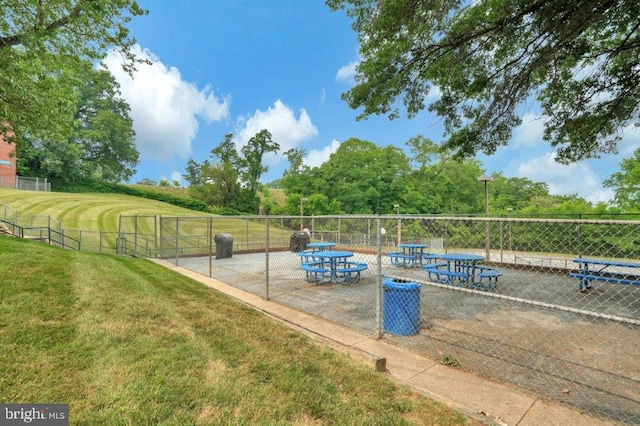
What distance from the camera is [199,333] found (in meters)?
4.21

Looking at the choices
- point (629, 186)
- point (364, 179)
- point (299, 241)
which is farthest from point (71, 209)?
point (629, 186)

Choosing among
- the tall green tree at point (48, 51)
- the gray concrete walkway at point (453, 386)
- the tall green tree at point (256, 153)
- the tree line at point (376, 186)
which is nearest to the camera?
the gray concrete walkway at point (453, 386)

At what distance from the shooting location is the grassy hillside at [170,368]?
2576 millimetres

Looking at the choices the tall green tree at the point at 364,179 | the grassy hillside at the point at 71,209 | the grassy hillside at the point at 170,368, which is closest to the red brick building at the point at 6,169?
the grassy hillside at the point at 71,209

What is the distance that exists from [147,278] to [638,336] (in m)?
9.39

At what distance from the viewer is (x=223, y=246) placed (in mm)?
14891

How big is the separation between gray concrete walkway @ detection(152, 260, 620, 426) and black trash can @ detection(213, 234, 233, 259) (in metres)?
10.5

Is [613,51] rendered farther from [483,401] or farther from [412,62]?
[483,401]

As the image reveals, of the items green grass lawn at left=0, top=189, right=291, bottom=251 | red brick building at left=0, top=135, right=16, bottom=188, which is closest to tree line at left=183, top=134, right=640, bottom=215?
green grass lawn at left=0, top=189, right=291, bottom=251

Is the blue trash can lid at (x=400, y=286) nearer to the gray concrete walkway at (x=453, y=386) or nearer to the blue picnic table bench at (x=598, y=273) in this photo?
the gray concrete walkway at (x=453, y=386)

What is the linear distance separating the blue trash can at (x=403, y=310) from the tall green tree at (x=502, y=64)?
508 centimetres

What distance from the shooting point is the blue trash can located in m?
4.81

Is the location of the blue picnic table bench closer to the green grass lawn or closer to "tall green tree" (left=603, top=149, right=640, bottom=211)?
the green grass lawn

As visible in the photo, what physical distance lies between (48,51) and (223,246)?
30.6ft
